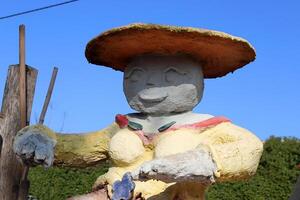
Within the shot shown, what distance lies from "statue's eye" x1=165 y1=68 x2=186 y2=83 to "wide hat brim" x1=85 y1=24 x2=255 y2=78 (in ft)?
0.25

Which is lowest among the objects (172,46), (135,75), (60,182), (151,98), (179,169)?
(60,182)

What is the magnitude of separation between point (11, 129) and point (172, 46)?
1.18 metres

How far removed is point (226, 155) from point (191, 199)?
0.24 metres

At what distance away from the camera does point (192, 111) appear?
2.51 m

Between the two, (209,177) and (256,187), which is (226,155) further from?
(256,187)

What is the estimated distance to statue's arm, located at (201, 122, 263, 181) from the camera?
2.23 metres

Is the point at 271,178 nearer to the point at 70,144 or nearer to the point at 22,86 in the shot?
the point at 22,86

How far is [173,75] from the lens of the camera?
97.3 inches

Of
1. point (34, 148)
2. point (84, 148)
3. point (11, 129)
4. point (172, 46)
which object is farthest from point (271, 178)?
point (34, 148)

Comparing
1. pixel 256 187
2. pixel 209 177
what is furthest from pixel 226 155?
pixel 256 187

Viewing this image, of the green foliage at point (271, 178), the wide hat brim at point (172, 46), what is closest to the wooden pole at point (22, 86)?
the wide hat brim at point (172, 46)

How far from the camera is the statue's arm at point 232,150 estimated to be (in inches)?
87.7

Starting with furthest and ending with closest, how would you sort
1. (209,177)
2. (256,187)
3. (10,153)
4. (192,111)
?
(256,187), (10,153), (192,111), (209,177)

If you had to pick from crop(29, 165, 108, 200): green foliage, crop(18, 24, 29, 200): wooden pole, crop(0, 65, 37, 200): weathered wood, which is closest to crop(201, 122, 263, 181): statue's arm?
crop(18, 24, 29, 200): wooden pole
